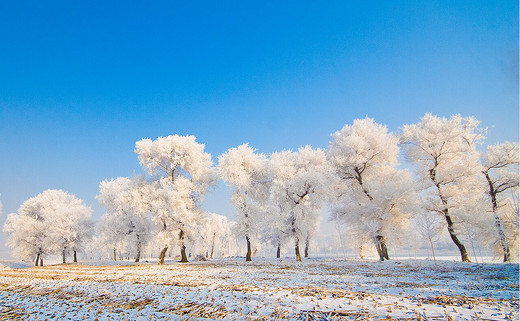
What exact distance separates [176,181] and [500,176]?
3556cm

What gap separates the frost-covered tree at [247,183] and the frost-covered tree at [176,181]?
10.8 ft

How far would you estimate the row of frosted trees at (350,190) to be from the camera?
2428 centimetres

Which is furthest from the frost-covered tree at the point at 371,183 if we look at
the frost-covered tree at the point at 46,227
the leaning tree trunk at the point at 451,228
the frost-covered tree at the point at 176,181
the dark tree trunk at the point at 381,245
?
the frost-covered tree at the point at 46,227

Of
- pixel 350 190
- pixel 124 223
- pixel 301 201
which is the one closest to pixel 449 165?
pixel 350 190

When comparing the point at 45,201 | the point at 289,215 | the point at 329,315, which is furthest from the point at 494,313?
A: the point at 45,201

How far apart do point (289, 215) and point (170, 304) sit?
21810mm

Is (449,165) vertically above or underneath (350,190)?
above

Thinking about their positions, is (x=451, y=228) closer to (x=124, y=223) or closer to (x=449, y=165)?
(x=449, y=165)

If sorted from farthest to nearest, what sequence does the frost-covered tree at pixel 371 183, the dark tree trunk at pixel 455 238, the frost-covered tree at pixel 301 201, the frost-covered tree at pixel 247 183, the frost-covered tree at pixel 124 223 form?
1. the frost-covered tree at pixel 124 223
2. the frost-covered tree at pixel 247 183
3. the frost-covered tree at pixel 301 201
4. the frost-covered tree at pixel 371 183
5. the dark tree trunk at pixel 455 238

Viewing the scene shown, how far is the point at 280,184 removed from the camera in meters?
29.8

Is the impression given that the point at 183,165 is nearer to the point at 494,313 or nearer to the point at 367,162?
the point at 367,162

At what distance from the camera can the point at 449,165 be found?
25.5 m

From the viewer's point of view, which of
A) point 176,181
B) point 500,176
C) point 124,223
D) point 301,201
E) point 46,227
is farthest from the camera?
point 46,227

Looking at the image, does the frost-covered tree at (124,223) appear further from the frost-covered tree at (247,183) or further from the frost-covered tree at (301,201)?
the frost-covered tree at (301,201)
